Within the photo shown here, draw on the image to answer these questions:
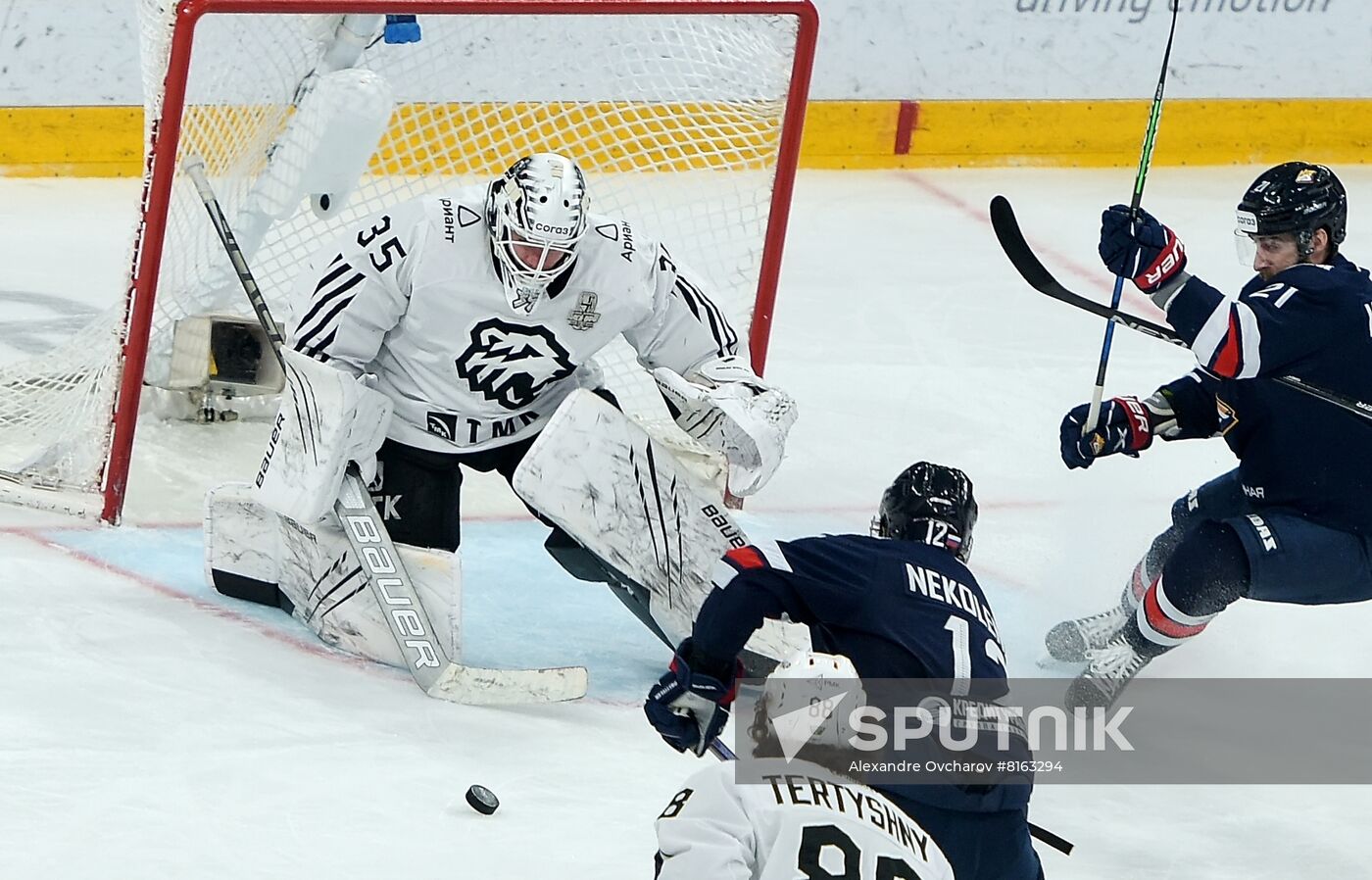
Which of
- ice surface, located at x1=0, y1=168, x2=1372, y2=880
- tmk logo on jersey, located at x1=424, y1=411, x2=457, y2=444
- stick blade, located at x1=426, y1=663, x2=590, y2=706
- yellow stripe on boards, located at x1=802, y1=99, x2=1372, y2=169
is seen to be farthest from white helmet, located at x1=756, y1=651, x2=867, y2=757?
yellow stripe on boards, located at x1=802, y1=99, x2=1372, y2=169

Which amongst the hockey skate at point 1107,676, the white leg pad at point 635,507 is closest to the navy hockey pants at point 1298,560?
the hockey skate at point 1107,676

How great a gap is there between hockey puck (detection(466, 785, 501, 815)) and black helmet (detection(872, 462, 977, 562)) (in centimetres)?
74

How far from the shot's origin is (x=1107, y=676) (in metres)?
3.70

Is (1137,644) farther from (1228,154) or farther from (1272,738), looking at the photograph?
(1228,154)

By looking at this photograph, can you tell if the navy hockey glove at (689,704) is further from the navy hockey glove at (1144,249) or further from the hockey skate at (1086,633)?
the hockey skate at (1086,633)

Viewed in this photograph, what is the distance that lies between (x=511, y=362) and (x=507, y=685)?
54 cm

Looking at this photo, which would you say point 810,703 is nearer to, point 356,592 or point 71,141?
point 356,592

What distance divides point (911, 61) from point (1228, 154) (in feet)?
4.11

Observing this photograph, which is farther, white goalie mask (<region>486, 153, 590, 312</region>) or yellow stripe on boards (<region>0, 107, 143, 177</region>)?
yellow stripe on boards (<region>0, 107, 143, 177</region>)

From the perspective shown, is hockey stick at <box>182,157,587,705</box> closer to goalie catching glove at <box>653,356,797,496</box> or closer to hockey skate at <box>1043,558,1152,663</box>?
goalie catching glove at <box>653,356,797,496</box>

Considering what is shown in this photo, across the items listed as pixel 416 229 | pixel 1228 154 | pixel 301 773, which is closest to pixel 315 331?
pixel 416 229

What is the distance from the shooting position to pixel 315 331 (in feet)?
11.6

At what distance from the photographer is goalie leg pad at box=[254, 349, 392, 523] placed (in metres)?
3.49

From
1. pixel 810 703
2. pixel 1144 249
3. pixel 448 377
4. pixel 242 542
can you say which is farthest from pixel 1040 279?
pixel 810 703
